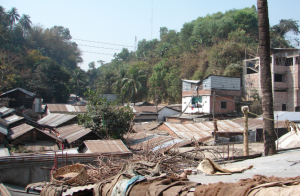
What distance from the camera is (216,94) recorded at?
29.6m

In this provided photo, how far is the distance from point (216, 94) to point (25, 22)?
60795 millimetres

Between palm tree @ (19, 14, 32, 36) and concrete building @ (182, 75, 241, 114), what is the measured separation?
187 feet

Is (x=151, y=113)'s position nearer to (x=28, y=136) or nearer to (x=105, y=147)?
(x=28, y=136)

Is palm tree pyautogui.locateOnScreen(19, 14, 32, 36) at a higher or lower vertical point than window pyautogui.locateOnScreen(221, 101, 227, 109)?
higher

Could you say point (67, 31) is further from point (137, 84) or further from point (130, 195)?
point (130, 195)

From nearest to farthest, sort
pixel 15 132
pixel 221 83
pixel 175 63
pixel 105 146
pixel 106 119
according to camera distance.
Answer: pixel 105 146
pixel 106 119
pixel 15 132
pixel 221 83
pixel 175 63

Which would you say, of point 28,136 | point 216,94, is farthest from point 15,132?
point 216,94

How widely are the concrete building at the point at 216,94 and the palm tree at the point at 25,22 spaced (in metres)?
57.1

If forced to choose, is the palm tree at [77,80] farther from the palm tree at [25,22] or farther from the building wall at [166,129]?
the building wall at [166,129]

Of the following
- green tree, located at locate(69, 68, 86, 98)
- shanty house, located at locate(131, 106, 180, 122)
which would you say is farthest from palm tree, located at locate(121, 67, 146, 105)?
green tree, located at locate(69, 68, 86, 98)

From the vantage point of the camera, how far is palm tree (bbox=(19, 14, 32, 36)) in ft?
216

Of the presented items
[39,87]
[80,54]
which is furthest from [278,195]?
[80,54]

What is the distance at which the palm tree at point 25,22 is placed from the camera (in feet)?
216

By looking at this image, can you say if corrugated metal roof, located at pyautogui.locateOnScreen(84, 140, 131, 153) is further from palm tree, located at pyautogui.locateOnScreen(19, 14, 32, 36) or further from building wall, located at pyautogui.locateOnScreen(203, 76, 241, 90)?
palm tree, located at pyautogui.locateOnScreen(19, 14, 32, 36)
